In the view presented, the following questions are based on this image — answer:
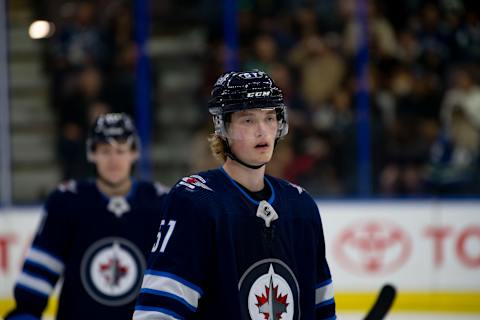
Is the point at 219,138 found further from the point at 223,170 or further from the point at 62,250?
the point at 62,250

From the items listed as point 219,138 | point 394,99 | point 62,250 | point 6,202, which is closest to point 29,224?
point 6,202

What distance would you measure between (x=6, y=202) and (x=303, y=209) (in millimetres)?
4406

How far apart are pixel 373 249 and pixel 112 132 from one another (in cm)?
289

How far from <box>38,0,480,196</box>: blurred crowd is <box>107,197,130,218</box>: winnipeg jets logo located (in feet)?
10.0

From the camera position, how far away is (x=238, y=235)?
7.22 feet

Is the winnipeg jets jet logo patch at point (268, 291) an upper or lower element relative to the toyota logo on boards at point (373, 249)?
upper

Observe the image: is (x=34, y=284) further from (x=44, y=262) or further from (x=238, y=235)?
(x=238, y=235)

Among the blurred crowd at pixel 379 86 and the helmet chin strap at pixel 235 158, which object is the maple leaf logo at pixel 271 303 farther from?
the blurred crowd at pixel 379 86

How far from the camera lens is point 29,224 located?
20.9 feet

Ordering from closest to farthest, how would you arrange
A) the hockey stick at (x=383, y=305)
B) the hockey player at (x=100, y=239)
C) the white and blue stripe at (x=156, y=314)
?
the white and blue stripe at (x=156, y=314)
the hockey stick at (x=383, y=305)
the hockey player at (x=100, y=239)

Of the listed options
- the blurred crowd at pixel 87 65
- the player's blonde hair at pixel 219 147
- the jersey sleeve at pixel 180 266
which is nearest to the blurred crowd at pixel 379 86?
the blurred crowd at pixel 87 65

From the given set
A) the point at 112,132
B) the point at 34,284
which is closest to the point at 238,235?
the point at 34,284

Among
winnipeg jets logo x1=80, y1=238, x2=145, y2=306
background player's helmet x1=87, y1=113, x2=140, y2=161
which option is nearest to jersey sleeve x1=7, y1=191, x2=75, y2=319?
winnipeg jets logo x1=80, y1=238, x2=145, y2=306

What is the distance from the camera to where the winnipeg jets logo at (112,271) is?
3.47m
